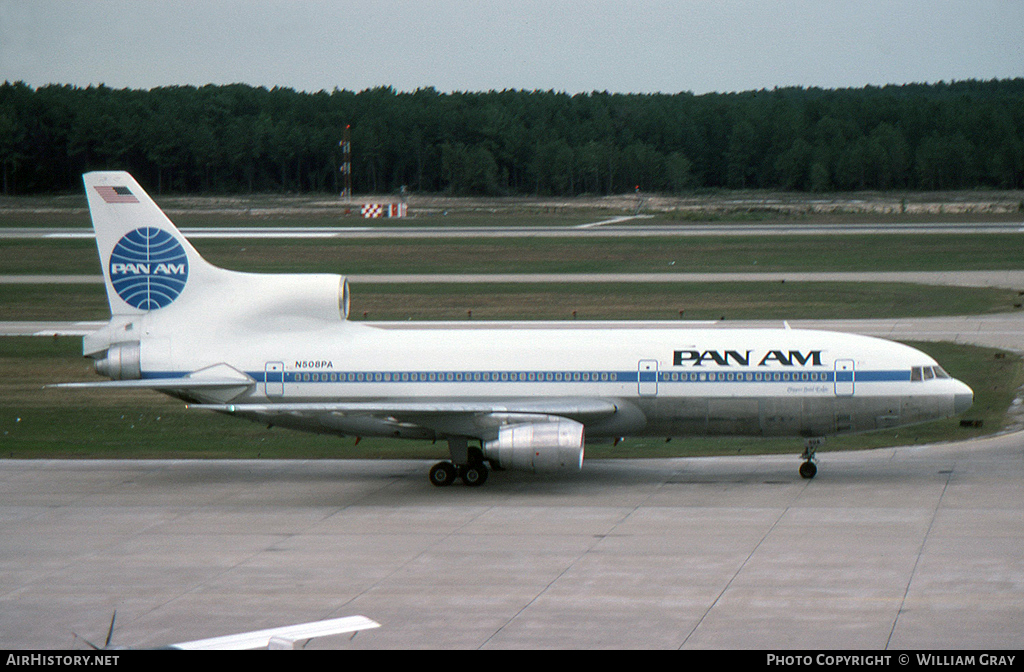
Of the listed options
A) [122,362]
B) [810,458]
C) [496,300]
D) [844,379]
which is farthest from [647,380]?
[496,300]

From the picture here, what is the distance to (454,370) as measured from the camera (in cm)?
3062

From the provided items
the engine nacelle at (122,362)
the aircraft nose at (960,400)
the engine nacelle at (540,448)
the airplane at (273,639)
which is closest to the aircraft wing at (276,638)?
the airplane at (273,639)

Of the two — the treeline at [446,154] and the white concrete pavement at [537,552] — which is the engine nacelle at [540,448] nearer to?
the white concrete pavement at [537,552]

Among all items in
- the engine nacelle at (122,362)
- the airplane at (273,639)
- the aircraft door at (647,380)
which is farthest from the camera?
the engine nacelle at (122,362)

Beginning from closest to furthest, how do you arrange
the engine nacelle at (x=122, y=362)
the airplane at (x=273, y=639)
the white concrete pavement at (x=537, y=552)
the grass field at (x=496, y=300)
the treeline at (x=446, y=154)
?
the airplane at (x=273, y=639) → the white concrete pavement at (x=537, y=552) → the engine nacelle at (x=122, y=362) → the grass field at (x=496, y=300) → the treeline at (x=446, y=154)

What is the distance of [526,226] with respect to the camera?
11144 cm

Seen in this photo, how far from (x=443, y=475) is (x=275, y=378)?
4.91m

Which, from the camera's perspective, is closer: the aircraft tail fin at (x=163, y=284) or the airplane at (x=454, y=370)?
the airplane at (x=454, y=370)

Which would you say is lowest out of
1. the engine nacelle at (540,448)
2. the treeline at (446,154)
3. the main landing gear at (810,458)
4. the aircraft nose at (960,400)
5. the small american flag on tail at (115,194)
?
the main landing gear at (810,458)

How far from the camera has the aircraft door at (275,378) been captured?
30.8 metres

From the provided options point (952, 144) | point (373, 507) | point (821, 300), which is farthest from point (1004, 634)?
point (952, 144)

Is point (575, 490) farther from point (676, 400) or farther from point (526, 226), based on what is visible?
point (526, 226)

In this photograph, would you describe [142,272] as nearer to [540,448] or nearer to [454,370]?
[454,370]

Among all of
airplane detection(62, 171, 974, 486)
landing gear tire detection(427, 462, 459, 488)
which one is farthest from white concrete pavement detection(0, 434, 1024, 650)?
airplane detection(62, 171, 974, 486)
